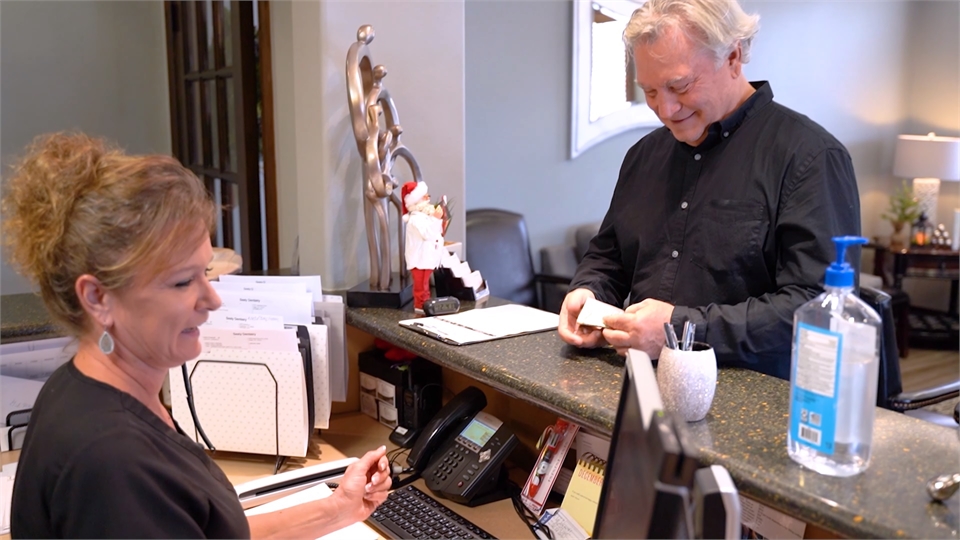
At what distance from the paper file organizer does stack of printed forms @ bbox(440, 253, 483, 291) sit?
0.43m

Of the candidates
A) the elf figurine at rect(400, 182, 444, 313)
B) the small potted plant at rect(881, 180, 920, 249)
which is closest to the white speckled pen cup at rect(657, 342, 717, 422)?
the elf figurine at rect(400, 182, 444, 313)

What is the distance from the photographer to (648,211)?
5.44 ft

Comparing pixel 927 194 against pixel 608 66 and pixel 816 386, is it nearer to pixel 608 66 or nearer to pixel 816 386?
pixel 608 66

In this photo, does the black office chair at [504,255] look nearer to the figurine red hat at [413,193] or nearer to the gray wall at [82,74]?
the gray wall at [82,74]

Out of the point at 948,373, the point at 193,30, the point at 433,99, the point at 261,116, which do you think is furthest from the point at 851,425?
the point at 948,373

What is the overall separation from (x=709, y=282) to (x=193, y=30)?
2629 mm

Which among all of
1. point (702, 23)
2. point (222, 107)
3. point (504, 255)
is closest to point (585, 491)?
point (702, 23)

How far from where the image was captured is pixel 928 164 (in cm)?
513

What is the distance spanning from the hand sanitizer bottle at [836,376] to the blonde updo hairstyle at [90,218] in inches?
29.2

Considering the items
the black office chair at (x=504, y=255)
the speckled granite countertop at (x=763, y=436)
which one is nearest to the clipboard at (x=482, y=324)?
the speckled granite countertop at (x=763, y=436)

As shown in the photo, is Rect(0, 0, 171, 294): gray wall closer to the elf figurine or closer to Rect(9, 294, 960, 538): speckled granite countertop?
the elf figurine

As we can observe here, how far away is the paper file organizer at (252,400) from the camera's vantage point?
1691 mm

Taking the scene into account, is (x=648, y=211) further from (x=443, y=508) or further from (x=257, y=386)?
(x=257, y=386)

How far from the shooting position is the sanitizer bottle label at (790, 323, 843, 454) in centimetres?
91
